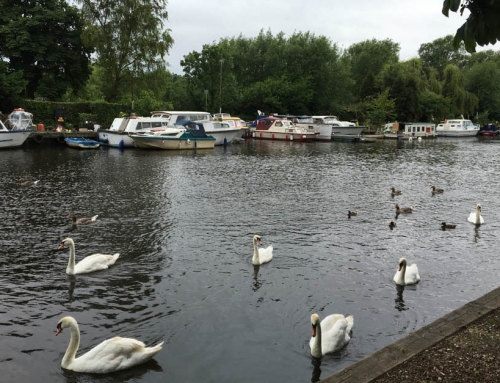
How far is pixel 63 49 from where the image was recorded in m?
51.0

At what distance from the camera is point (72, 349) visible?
7.59 metres

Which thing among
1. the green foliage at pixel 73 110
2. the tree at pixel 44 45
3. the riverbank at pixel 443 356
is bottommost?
the riverbank at pixel 443 356

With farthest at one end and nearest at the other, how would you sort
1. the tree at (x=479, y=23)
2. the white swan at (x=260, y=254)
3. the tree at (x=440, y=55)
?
the tree at (x=440, y=55)
the white swan at (x=260, y=254)
the tree at (x=479, y=23)

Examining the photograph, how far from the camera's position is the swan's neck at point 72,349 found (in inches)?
296

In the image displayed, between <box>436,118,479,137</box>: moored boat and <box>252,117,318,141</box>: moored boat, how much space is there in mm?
28884

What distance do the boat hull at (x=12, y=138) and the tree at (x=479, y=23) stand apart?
38957mm

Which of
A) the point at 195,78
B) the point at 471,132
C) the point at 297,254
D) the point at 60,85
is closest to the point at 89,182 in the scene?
the point at 297,254

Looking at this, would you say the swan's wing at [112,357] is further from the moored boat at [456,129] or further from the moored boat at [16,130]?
the moored boat at [456,129]

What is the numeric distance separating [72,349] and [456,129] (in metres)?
79.0

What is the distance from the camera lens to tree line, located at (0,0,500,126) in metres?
50.4

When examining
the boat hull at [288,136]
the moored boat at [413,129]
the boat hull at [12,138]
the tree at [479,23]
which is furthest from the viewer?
the moored boat at [413,129]

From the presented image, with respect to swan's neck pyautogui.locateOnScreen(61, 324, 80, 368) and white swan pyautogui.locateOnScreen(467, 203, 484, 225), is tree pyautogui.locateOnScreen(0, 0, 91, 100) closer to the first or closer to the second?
white swan pyautogui.locateOnScreen(467, 203, 484, 225)

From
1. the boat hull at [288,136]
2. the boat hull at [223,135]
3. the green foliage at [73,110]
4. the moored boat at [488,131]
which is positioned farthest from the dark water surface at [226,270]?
the moored boat at [488,131]

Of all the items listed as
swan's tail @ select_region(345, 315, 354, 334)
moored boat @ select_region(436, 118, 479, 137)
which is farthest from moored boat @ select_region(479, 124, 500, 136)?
swan's tail @ select_region(345, 315, 354, 334)
